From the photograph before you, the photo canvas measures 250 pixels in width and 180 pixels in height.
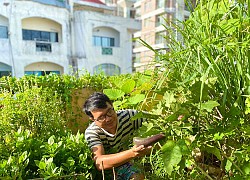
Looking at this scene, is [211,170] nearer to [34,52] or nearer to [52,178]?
[52,178]

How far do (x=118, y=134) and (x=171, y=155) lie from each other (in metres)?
1.05

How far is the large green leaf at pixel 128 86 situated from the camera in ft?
4.00

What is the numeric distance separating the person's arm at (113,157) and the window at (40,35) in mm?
12314

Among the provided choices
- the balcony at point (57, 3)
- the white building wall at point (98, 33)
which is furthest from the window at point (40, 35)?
the balcony at point (57, 3)

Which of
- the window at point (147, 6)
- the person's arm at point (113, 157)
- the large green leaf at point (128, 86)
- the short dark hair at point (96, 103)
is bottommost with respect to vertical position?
the person's arm at point (113, 157)

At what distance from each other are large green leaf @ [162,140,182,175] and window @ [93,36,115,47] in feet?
47.4

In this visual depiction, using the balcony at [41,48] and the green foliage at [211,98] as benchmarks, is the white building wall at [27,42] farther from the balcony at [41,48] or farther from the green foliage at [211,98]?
the green foliage at [211,98]

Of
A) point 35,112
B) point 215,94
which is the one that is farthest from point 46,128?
point 215,94

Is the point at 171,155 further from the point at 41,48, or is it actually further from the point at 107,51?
the point at 107,51

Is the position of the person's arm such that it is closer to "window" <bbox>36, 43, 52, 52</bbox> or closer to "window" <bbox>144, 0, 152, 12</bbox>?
"window" <bbox>36, 43, 52, 52</bbox>

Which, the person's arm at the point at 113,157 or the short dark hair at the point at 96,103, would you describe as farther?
the short dark hair at the point at 96,103

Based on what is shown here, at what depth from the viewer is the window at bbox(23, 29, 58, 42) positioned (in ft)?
39.5

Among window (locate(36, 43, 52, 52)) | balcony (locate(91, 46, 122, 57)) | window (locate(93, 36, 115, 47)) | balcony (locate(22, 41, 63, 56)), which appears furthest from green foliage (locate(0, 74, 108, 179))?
window (locate(93, 36, 115, 47))

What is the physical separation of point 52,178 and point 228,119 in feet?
2.02
